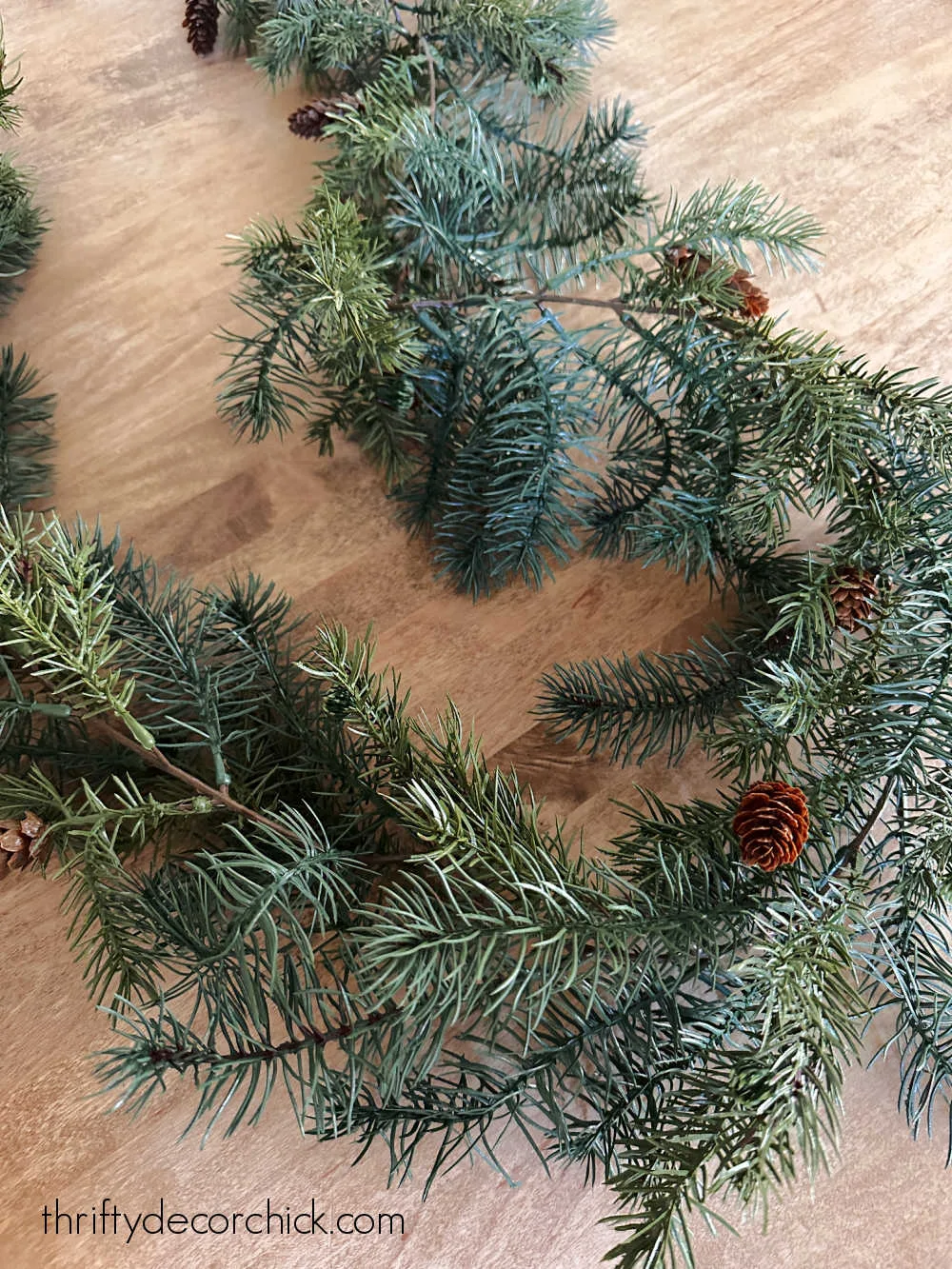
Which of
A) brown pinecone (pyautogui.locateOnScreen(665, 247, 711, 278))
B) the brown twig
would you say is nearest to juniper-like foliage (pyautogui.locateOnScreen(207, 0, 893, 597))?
brown pinecone (pyautogui.locateOnScreen(665, 247, 711, 278))

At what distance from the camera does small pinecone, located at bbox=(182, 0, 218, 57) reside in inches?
32.5

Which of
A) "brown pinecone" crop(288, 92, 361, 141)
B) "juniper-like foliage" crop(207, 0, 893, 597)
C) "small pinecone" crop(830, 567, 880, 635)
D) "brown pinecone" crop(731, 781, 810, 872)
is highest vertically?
"brown pinecone" crop(288, 92, 361, 141)

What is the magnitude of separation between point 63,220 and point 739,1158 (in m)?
0.82

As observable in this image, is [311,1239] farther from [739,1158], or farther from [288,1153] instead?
[739,1158]

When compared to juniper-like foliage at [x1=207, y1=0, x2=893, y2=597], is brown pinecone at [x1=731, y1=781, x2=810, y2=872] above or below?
below

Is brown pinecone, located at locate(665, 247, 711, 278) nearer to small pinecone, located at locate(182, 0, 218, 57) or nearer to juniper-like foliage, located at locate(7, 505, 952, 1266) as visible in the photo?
juniper-like foliage, located at locate(7, 505, 952, 1266)

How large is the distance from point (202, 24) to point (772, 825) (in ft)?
2.58

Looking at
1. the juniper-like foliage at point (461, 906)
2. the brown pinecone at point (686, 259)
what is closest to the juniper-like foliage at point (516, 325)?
the brown pinecone at point (686, 259)

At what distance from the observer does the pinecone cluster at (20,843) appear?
0.51 m

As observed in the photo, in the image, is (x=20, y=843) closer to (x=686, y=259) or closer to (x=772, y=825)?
(x=772, y=825)

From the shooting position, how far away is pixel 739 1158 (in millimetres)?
399

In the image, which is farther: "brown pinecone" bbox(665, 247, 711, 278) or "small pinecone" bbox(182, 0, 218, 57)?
"small pinecone" bbox(182, 0, 218, 57)

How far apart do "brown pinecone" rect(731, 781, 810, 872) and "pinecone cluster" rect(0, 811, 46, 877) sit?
0.36 metres

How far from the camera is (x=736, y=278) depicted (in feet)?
2.04
